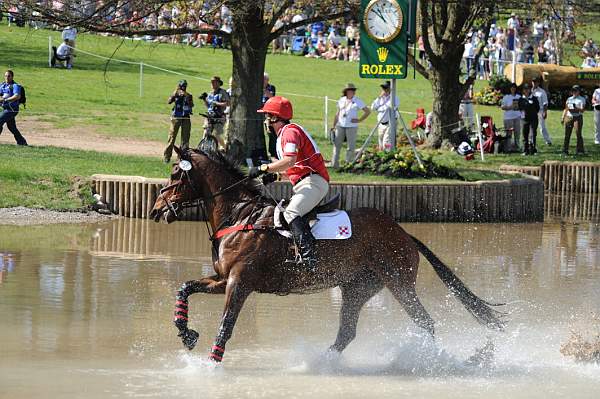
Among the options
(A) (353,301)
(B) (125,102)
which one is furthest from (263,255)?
(B) (125,102)

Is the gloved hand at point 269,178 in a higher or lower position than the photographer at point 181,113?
lower

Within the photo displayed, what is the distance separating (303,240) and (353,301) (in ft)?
3.19

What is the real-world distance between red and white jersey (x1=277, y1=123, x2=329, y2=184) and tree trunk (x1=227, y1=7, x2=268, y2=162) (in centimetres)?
1207

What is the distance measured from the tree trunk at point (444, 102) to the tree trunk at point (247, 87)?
296 inches

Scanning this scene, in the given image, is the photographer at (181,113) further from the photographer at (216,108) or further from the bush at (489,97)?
the bush at (489,97)

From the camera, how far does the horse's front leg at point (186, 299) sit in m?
10.0

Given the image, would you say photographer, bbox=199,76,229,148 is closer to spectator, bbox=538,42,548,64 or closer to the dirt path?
the dirt path

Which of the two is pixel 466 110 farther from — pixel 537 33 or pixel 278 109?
pixel 278 109

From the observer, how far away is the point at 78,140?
2659 centimetres

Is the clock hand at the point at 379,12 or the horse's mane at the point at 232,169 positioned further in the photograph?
the clock hand at the point at 379,12

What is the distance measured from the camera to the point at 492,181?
20703mm

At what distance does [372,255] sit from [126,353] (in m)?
2.48

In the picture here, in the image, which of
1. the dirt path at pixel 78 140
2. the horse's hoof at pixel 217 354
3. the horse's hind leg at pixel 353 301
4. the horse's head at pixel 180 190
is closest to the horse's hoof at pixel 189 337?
the horse's hoof at pixel 217 354

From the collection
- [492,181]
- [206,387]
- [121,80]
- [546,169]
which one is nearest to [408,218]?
→ [492,181]
